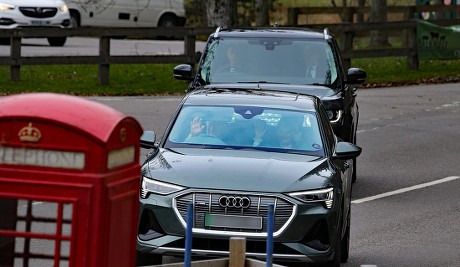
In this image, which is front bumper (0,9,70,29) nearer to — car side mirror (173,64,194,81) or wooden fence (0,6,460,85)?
wooden fence (0,6,460,85)

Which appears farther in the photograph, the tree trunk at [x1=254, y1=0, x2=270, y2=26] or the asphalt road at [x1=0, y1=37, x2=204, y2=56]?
the tree trunk at [x1=254, y1=0, x2=270, y2=26]

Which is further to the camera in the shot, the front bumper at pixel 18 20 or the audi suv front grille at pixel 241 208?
the front bumper at pixel 18 20

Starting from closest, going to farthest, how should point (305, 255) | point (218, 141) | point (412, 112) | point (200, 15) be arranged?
1. point (305, 255)
2. point (218, 141)
3. point (412, 112)
4. point (200, 15)

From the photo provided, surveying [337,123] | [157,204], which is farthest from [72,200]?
[337,123]

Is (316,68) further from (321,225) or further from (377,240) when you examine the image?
(321,225)

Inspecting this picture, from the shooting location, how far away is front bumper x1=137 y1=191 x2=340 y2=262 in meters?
9.98

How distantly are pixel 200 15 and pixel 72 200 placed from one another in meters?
55.4

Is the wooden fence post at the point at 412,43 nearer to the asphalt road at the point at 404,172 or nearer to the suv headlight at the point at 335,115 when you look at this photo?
the asphalt road at the point at 404,172

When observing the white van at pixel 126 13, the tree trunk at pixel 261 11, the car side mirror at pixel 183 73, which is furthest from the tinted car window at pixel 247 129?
the tree trunk at pixel 261 11

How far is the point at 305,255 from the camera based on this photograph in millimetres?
10039

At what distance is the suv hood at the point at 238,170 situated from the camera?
10164 mm

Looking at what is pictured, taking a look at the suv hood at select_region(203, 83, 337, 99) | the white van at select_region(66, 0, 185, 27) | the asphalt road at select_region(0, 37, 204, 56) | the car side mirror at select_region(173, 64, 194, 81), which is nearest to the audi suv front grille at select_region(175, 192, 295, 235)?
the suv hood at select_region(203, 83, 337, 99)

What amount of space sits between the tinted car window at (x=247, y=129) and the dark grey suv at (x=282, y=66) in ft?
12.0

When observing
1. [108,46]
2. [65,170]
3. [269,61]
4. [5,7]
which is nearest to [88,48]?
[5,7]
